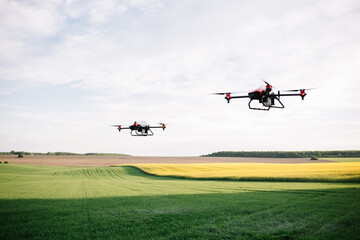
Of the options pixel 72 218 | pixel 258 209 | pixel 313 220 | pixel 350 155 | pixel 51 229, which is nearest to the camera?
pixel 51 229

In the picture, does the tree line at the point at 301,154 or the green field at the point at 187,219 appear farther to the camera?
the tree line at the point at 301,154

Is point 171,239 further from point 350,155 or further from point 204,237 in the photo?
point 350,155

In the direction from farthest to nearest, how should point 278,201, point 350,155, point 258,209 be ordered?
point 350,155
point 278,201
point 258,209

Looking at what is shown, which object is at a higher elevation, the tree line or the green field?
the green field

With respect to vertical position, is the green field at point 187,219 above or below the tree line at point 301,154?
above

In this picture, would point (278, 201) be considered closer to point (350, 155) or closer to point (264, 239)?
point (264, 239)

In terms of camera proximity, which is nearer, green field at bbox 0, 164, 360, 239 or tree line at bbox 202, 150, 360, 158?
green field at bbox 0, 164, 360, 239

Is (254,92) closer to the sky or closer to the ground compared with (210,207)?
closer to the sky

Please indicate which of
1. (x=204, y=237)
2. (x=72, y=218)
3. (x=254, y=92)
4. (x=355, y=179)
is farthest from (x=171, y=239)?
(x=355, y=179)

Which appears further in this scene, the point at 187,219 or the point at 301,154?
the point at 301,154

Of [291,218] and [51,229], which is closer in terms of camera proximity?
[51,229]
